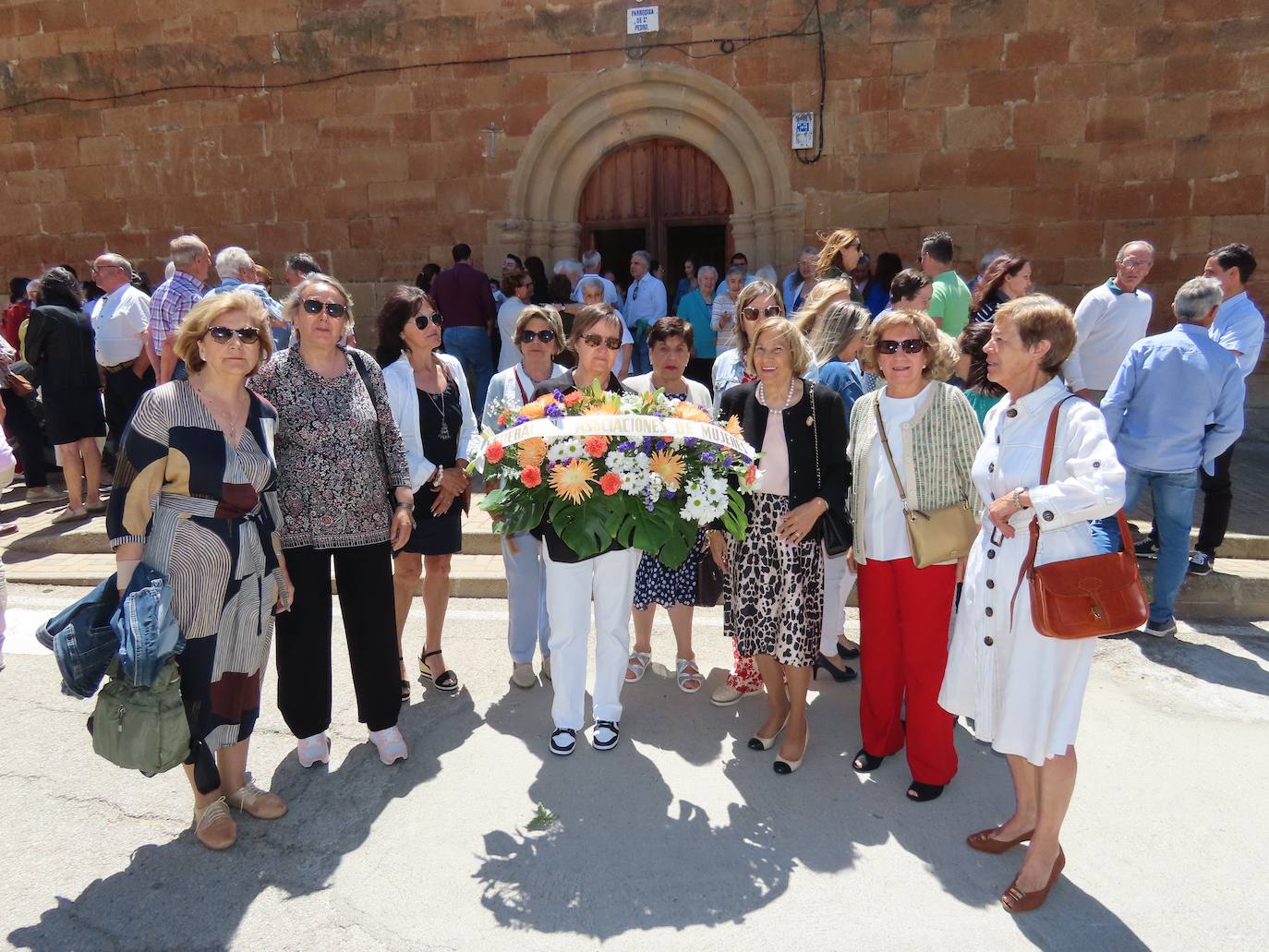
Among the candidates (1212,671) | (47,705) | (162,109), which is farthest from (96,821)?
(162,109)

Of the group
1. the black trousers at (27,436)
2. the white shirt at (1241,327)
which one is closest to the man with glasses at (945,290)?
the white shirt at (1241,327)

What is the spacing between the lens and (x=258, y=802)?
3.34 m

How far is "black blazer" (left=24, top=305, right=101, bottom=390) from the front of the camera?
691 cm

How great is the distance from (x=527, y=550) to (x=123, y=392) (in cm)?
434

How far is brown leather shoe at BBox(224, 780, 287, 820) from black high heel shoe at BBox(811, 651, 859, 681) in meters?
2.55

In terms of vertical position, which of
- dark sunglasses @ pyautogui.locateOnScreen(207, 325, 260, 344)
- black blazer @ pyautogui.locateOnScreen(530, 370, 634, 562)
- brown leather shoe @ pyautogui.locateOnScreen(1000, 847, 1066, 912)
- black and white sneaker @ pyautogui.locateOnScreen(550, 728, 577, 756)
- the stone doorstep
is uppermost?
dark sunglasses @ pyautogui.locateOnScreen(207, 325, 260, 344)

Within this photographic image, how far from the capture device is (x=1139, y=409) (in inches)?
191

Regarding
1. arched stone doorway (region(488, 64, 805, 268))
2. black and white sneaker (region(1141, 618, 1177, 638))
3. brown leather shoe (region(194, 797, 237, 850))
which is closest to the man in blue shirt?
black and white sneaker (region(1141, 618, 1177, 638))

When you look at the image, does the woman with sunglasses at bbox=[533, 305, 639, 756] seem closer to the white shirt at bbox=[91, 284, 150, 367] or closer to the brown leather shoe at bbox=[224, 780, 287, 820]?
the brown leather shoe at bbox=[224, 780, 287, 820]

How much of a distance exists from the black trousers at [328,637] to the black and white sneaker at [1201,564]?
15.4 ft

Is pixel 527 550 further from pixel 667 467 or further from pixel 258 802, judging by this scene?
pixel 258 802

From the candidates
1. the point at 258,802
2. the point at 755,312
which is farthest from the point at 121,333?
the point at 755,312

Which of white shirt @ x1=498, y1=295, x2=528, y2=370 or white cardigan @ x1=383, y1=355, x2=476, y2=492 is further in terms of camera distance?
white shirt @ x1=498, y1=295, x2=528, y2=370

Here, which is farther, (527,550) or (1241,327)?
(1241,327)
